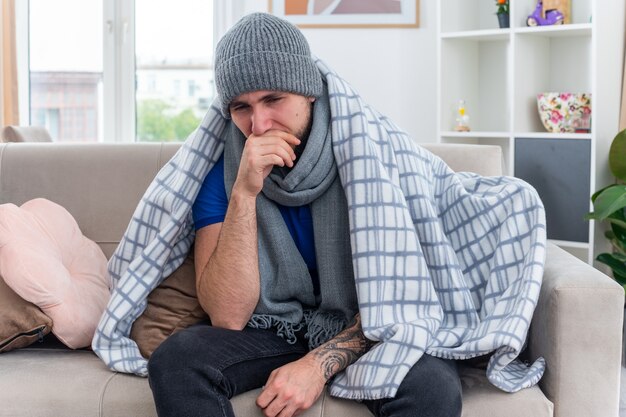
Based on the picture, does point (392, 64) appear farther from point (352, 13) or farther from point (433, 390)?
point (433, 390)

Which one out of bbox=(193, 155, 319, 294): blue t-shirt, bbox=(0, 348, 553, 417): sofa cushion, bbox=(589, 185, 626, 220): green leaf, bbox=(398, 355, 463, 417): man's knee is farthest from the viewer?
bbox=(589, 185, 626, 220): green leaf

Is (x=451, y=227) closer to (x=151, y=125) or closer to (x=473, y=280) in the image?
(x=473, y=280)

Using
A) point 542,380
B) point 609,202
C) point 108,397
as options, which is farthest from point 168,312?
point 609,202

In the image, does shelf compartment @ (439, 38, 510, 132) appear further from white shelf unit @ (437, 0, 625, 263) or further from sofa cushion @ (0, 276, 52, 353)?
sofa cushion @ (0, 276, 52, 353)

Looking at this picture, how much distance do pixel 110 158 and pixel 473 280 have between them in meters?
1.07

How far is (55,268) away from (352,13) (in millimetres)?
2369

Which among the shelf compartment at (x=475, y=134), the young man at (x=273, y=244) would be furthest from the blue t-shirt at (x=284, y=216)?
the shelf compartment at (x=475, y=134)

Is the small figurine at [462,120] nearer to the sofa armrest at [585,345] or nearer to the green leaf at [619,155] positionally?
the green leaf at [619,155]

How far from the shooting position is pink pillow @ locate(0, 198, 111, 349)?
2029 mm

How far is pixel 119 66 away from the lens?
436cm

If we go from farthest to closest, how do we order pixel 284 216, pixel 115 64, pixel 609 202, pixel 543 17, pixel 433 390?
1. pixel 115 64
2. pixel 543 17
3. pixel 609 202
4. pixel 284 216
5. pixel 433 390

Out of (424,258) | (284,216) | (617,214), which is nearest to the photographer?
(424,258)

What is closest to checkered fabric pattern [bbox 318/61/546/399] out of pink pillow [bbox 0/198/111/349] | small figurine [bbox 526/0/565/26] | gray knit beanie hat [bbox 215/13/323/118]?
gray knit beanie hat [bbox 215/13/323/118]

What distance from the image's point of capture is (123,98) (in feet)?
14.4
